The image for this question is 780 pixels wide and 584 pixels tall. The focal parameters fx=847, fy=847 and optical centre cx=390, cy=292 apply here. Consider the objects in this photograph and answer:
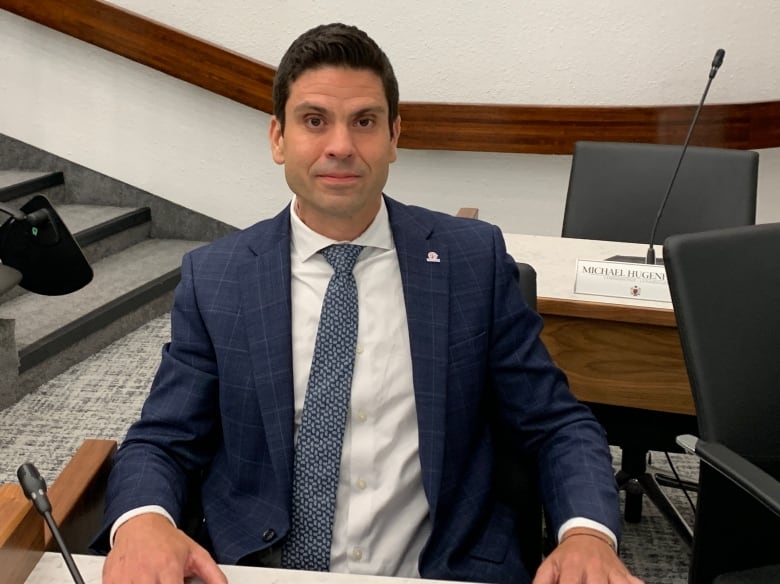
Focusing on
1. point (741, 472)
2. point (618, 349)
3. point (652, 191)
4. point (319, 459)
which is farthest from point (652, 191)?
point (319, 459)

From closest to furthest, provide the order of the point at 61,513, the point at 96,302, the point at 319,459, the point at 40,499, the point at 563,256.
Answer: the point at 40,499
the point at 61,513
the point at 319,459
the point at 563,256
the point at 96,302

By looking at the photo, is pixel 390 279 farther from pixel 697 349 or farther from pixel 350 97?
pixel 697 349

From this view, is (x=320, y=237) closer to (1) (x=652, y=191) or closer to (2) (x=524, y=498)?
(2) (x=524, y=498)

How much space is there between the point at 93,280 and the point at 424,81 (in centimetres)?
159

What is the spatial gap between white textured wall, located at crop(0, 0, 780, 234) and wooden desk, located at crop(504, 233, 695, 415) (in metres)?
1.70

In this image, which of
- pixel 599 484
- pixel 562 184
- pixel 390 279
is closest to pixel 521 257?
pixel 390 279

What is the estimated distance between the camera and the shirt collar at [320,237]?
4.08 feet

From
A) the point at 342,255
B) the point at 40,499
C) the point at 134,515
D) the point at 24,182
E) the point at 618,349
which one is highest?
the point at 342,255

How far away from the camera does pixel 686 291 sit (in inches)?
53.2

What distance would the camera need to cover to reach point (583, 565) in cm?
96

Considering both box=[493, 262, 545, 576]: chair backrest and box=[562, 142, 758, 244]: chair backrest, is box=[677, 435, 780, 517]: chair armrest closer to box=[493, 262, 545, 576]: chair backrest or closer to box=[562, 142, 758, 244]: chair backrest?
box=[493, 262, 545, 576]: chair backrest

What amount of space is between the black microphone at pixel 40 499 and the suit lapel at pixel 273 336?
33 centimetres

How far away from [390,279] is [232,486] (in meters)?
0.37

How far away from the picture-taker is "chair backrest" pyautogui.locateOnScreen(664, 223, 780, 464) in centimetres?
134
